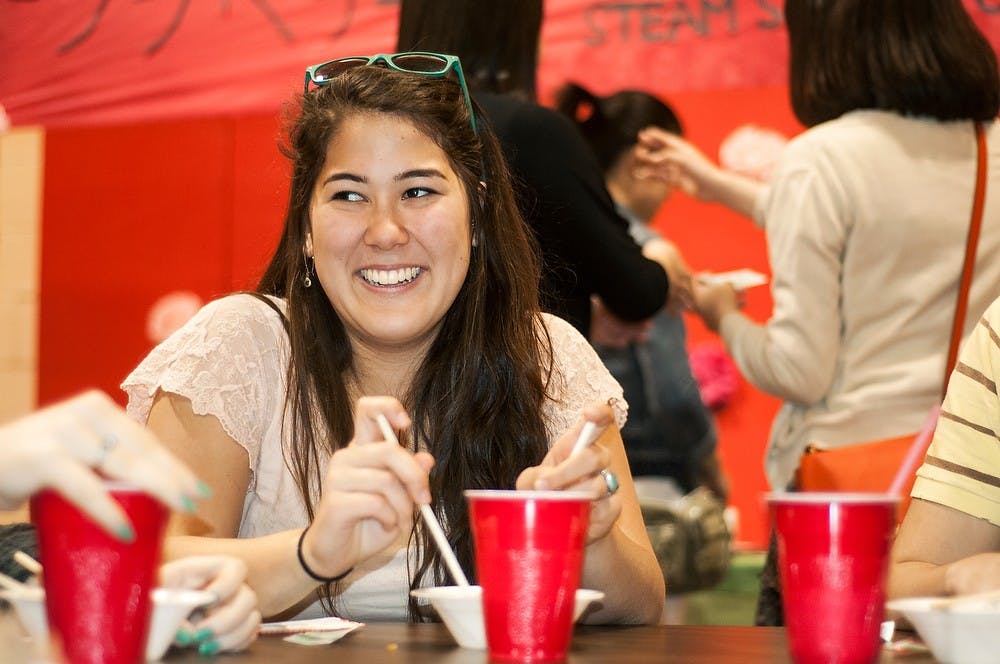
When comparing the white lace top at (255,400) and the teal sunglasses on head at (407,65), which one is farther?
the teal sunglasses on head at (407,65)

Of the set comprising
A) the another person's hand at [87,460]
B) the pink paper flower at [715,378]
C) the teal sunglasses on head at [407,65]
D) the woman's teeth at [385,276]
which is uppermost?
the teal sunglasses on head at [407,65]

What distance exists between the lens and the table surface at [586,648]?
1.11m

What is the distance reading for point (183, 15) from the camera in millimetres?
2805

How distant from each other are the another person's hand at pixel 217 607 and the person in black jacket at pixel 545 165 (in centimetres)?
116

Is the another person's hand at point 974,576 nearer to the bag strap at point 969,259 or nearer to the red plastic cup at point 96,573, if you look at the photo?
the red plastic cup at point 96,573

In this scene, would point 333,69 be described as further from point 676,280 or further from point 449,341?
point 676,280

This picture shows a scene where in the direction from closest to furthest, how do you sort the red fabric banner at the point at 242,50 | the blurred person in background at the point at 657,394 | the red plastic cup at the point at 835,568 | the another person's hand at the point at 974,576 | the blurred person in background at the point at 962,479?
the red plastic cup at the point at 835,568 < the another person's hand at the point at 974,576 < the blurred person in background at the point at 962,479 < the red fabric banner at the point at 242,50 < the blurred person in background at the point at 657,394

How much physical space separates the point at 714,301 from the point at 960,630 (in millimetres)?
1772

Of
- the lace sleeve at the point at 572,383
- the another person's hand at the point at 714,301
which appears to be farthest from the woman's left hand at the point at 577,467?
the another person's hand at the point at 714,301

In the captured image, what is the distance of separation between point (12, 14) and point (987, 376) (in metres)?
2.11

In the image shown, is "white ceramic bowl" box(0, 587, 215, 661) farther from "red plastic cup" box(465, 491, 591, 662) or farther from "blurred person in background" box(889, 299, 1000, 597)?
"blurred person in background" box(889, 299, 1000, 597)

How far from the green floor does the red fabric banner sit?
1.32m

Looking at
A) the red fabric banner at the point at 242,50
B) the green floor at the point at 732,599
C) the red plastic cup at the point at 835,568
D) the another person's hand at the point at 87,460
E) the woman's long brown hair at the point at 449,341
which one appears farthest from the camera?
the green floor at the point at 732,599

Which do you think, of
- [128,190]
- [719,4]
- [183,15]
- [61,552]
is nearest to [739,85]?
[719,4]
